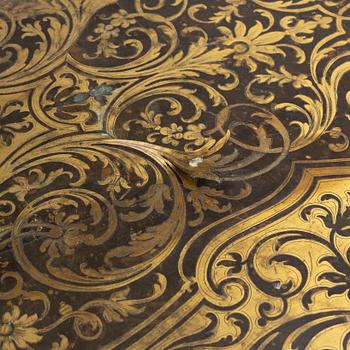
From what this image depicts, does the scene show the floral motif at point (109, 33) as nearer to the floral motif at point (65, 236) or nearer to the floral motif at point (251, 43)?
the floral motif at point (251, 43)

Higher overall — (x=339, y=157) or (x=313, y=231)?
(x=339, y=157)

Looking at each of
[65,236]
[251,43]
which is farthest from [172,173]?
[251,43]

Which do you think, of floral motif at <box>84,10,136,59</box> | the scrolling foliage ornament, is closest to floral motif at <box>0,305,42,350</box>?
the scrolling foliage ornament

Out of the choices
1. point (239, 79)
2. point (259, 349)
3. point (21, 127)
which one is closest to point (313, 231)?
point (259, 349)

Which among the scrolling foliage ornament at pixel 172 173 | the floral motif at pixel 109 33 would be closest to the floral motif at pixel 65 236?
the scrolling foliage ornament at pixel 172 173

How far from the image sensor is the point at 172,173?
1166 mm

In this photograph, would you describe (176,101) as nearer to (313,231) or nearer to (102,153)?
(102,153)

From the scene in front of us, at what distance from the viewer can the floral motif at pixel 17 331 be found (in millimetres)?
1019

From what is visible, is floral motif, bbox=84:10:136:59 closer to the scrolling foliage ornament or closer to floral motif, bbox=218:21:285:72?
the scrolling foliage ornament

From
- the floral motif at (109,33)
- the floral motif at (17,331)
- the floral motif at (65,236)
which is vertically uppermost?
the floral motif at (109,33)

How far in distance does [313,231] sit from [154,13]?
0.53 m

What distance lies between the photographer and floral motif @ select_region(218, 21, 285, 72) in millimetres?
1305

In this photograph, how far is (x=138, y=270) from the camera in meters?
1.07

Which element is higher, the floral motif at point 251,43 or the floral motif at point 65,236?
the floral motif at point 251,43
